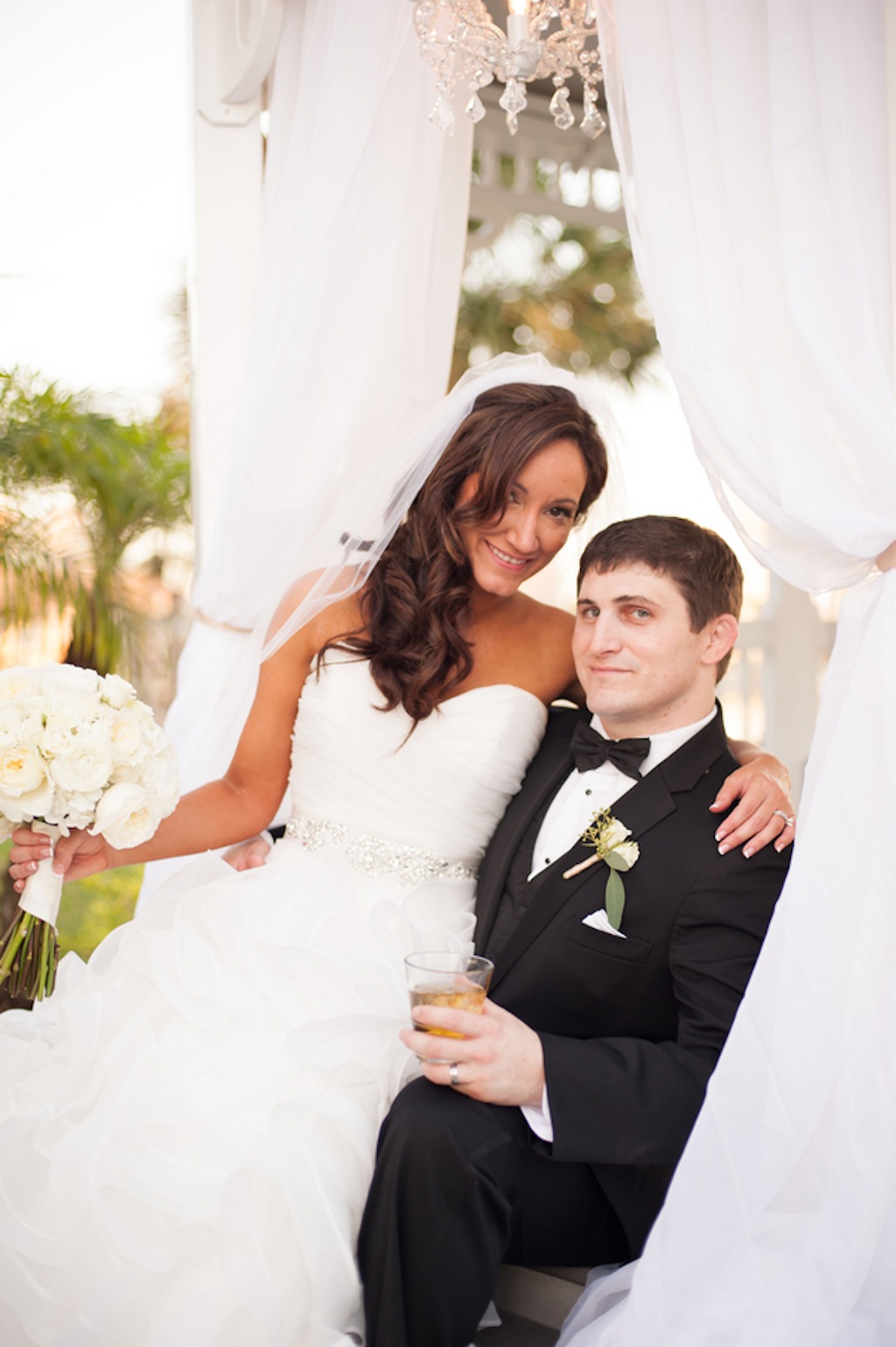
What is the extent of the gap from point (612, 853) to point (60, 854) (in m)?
1.11

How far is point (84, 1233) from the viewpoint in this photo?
1.79 m

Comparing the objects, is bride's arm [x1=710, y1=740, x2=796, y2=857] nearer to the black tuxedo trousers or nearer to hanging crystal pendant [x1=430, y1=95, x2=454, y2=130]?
the black tuxedo trousers

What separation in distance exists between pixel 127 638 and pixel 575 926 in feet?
12.4

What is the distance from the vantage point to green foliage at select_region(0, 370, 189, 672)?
195 inches

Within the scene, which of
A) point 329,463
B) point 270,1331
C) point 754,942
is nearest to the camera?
point 270,1331

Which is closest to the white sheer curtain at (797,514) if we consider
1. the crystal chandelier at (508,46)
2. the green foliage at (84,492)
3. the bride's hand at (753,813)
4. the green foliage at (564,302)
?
the bride's hand at (753,813)

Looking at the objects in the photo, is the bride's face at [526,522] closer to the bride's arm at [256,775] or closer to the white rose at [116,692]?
the bride's arm at [256,775]

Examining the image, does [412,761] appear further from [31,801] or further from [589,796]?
[31,801]

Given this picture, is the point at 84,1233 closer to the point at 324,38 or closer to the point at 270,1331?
the point at 270,1331

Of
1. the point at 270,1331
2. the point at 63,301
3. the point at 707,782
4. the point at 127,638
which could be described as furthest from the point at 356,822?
the point at 63,301

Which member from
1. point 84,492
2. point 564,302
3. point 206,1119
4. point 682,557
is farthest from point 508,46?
point 564,302

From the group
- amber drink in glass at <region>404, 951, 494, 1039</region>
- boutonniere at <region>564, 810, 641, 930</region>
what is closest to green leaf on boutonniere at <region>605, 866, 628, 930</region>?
boutonniere at <region>564, 810, 641, 930</region>

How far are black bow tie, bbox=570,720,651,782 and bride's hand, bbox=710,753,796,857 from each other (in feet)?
0.60

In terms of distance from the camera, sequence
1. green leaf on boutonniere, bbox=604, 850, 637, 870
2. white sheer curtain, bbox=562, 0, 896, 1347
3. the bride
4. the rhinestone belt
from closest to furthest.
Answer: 1. white sheer curtain, bbox=562, 0, 896, 1347
2. the bride
3. green leaf on boutonniere, bbox=604, 850, 637, 870
4. the rhinestone belt
